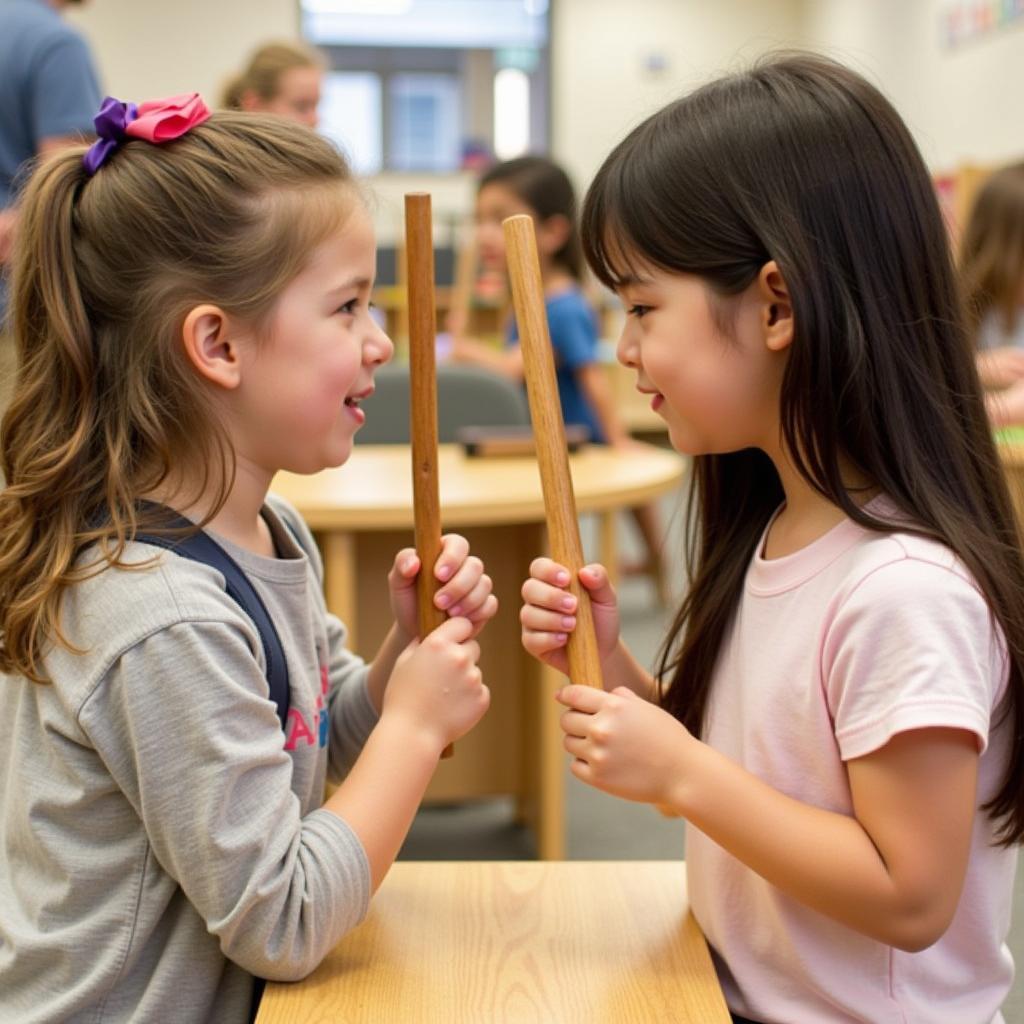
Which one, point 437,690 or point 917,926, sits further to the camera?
point 437,690

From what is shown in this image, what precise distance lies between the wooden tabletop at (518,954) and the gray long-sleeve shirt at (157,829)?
44 mm

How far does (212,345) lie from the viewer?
0.91 meters

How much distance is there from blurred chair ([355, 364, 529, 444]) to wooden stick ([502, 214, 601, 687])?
1621mm

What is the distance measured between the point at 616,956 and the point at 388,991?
0.52 ft

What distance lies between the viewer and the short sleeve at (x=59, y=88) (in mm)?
2371

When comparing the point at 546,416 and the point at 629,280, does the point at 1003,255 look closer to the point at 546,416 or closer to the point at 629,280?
the point at 629,280

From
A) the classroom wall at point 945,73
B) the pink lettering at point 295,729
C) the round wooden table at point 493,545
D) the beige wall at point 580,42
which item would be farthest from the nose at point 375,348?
the beige wall at point 580,42

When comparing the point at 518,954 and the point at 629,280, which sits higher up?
the point at 629,280

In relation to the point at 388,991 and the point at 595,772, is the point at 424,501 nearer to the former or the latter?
the point at 595,772

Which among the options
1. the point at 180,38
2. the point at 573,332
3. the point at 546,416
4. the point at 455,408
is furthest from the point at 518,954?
the point at 180,38

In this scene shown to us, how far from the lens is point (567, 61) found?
811 cm

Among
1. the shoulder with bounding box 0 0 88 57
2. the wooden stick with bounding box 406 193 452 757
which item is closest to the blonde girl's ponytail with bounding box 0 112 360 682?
the wooden stick with bounding box 406 193 452 757

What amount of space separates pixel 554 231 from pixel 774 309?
2.56m

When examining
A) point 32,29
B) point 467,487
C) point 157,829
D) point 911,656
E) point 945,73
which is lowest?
point 467,487
